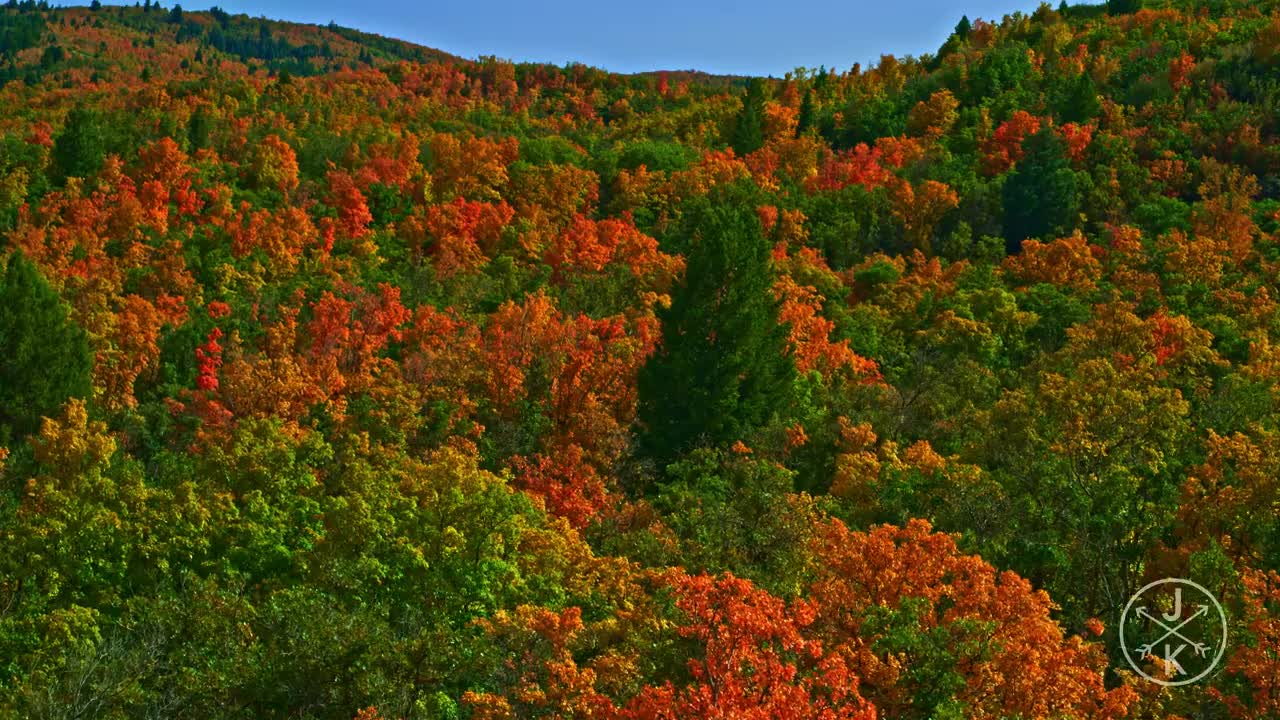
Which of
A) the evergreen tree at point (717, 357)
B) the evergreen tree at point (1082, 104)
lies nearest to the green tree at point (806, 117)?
the evergreen tree at point (1082, 104)

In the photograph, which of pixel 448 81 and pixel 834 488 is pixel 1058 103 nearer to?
pixel 834 488

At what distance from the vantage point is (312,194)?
85562mm

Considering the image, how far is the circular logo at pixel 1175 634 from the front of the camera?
23781 mm

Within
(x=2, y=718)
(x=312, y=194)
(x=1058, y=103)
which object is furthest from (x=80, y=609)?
(x=1058, y=103)

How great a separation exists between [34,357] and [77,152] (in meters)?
34.1

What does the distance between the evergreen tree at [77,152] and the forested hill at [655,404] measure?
1.23ft

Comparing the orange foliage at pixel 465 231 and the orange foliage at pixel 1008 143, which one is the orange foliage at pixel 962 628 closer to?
the orange foliage at pixel 465 231

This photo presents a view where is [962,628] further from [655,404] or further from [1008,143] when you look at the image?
[1008,143]

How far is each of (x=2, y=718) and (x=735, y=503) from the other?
21.6m

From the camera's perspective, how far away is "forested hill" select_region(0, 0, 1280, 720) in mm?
22172

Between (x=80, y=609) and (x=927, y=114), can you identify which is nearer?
(x=80, y=609)

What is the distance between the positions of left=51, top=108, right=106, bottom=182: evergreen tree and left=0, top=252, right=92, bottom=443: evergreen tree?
29.5 metres

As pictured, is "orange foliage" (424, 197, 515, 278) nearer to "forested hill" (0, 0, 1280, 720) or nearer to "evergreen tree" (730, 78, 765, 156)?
"forested hill" (0, 0, 1280, 720)

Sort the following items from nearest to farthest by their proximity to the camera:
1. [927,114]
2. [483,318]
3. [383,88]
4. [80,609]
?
[80,609]
[483,318]
[927,114]
[383,88]
